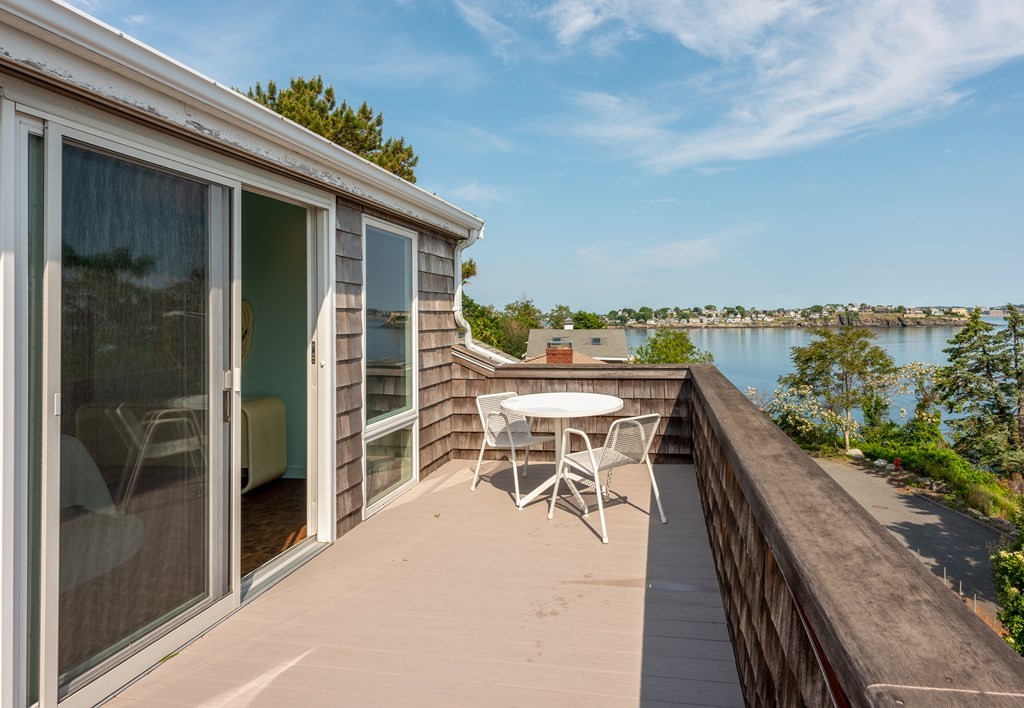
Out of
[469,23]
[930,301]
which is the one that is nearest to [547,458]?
[469,23]

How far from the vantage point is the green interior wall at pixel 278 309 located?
5.09m

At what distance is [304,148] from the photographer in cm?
290

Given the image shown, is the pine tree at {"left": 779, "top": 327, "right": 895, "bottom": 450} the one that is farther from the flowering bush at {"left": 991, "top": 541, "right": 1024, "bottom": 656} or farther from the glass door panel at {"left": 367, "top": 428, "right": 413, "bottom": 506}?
the glass door panel at {"left": 367, "top": 428, "right": 413, "bottom": 506}

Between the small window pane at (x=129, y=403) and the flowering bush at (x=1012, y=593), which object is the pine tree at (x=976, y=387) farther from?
the small window pane at (x=129, y=403)

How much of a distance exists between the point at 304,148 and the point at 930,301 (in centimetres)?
7084

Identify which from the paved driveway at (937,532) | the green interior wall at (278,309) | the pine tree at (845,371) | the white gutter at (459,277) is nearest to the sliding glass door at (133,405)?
the green interior wall at (278,309)

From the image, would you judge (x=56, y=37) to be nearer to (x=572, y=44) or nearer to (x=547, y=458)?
(x=547, y=458)

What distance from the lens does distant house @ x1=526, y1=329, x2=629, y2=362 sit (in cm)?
3538

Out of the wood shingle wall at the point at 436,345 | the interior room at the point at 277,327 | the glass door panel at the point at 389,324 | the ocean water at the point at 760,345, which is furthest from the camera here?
the ocean water at the point at 760,345

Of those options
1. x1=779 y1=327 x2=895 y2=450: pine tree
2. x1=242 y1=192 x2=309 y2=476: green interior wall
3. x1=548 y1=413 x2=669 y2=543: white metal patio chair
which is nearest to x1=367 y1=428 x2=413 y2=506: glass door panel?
x1=242 y1=192 x2=309 y2=476: green interior wall

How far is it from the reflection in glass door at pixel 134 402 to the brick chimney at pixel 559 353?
4917 millimetres

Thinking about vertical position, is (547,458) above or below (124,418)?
below

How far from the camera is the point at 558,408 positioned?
400cm

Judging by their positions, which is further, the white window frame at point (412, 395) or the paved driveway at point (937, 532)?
the paved driveway at point (937, 532)
